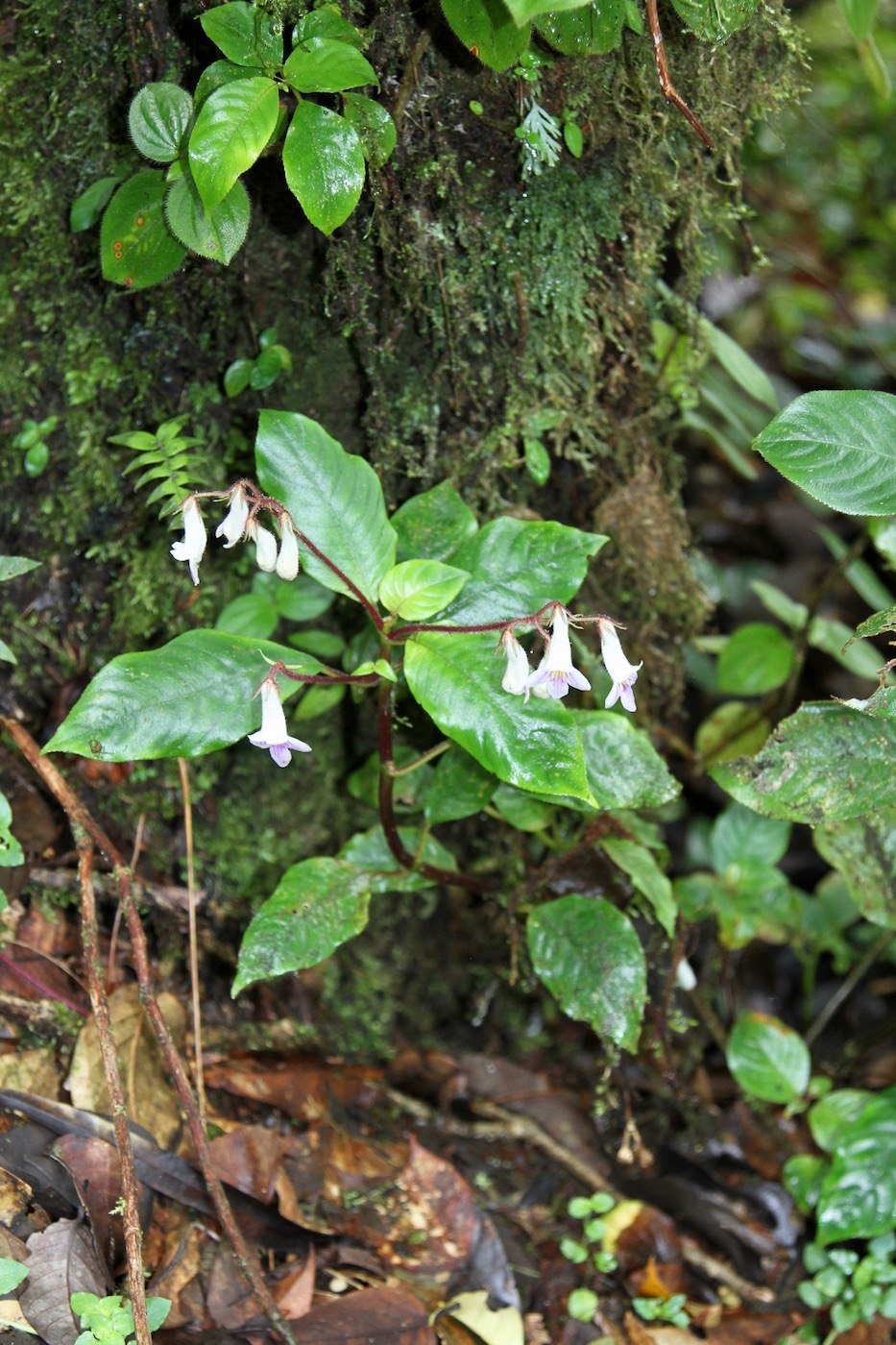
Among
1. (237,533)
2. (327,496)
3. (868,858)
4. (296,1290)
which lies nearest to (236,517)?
(237,533)

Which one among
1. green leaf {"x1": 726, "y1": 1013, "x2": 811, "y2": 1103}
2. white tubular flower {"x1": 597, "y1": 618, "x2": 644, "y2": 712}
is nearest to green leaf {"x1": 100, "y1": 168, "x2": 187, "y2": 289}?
white tubular flower {"x1": 597, "y1": 618, "x2": 644, "y2": 712}

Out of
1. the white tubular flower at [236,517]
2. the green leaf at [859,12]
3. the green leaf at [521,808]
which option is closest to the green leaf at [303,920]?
the green leaf at [521,808]

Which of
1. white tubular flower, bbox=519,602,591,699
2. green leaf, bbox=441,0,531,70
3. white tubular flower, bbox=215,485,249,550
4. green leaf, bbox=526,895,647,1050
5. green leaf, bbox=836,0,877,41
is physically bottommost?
green leaf, bbox=526,895,647,1050

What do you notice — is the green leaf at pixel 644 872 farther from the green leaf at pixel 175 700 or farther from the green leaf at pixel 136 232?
the green leaf at pixel 136 232

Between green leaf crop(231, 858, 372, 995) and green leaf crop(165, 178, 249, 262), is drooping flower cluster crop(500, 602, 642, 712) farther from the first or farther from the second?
green leaf crop(165, 178, 249, 262)

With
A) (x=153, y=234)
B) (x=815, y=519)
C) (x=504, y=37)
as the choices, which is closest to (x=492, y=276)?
(x=504, y=37)

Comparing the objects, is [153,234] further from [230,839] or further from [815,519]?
[815,519]
